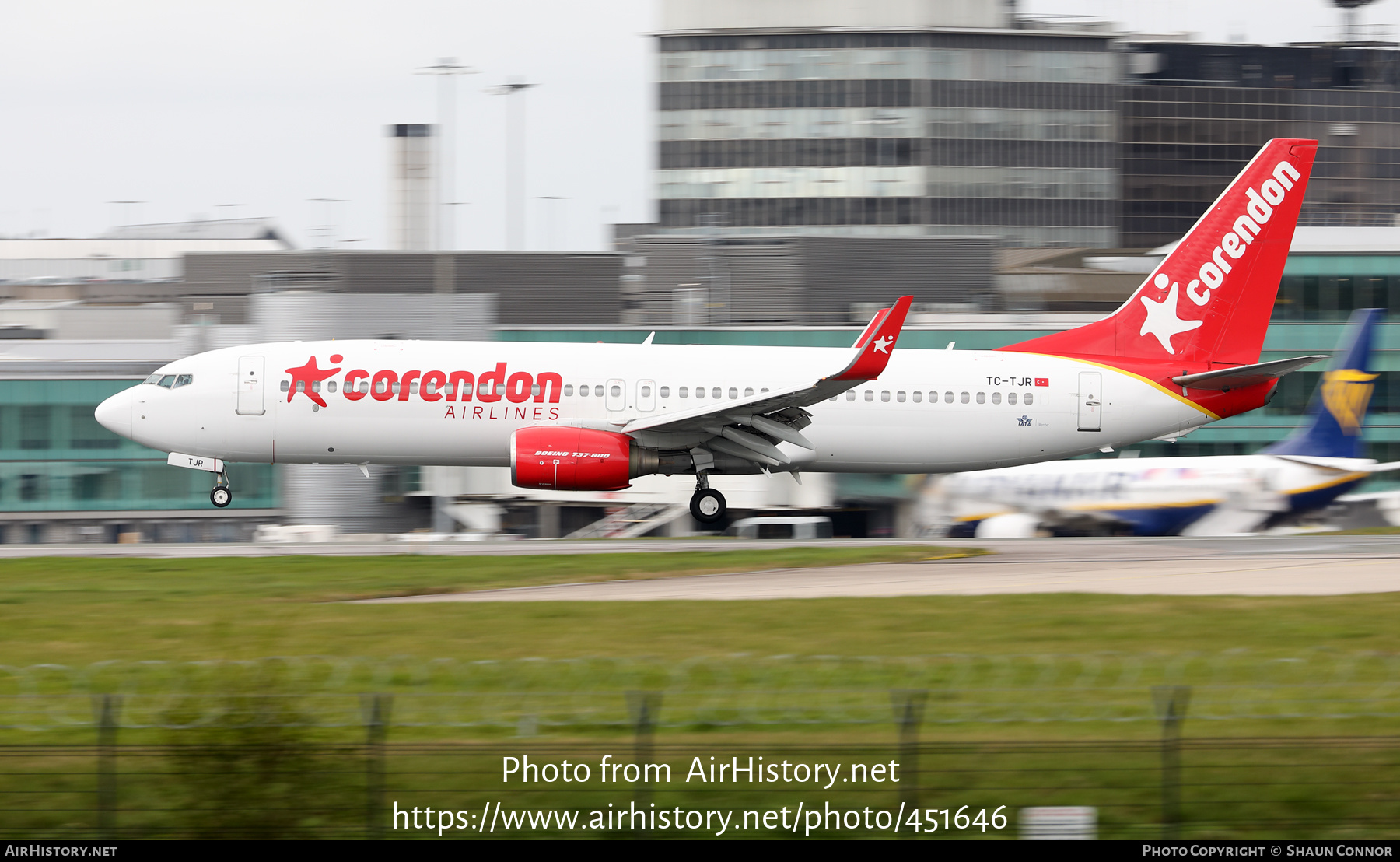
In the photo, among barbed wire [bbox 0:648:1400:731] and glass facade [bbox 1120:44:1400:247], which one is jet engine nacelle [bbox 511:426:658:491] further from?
glass facade [bbox 1120:44:1400:247]

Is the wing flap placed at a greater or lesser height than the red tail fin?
lesser

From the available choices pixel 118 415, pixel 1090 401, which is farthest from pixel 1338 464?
pixel 118 415

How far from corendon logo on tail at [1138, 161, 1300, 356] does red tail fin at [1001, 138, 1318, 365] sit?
0.06ft

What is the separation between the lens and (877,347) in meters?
27.6

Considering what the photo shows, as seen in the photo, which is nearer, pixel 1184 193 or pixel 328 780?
pixel 328 780

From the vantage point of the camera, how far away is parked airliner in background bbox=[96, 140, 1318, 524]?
29719 millimetres

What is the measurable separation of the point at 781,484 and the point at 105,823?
3307 cm

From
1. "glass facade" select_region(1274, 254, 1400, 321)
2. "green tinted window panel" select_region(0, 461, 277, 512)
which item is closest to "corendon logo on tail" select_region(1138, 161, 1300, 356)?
"glass facade" select_region(1274, 254, 1400, 321)

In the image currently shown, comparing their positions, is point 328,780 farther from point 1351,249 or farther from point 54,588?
point 1351,249

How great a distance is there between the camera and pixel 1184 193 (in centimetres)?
12112

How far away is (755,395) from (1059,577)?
28.2 feet

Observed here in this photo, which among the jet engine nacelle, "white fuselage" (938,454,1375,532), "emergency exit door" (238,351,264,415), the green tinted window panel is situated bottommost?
the green tinted window panel

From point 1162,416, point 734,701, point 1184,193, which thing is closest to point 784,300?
point 1162,416

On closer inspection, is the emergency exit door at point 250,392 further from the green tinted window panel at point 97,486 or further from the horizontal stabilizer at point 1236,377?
the green tinted window panel at point 97,486
